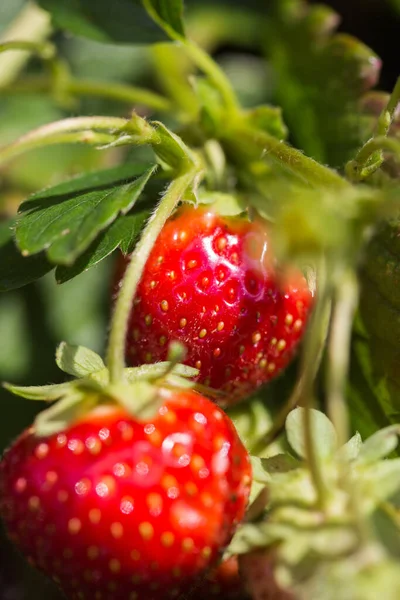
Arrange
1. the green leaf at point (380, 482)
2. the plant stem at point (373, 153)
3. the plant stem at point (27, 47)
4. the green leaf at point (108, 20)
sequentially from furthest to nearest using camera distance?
the green leaf at point (108, 20) → the plant stem at point (27, 47) → the plant stem at point (373, 153) → the green leaf at point (380, 482)

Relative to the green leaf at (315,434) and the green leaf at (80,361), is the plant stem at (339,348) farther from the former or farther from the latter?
the green leaf at (80,361)

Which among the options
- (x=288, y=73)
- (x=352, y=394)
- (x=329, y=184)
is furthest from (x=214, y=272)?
(x=288, y=73)

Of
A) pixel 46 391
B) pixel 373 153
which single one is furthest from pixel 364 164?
pixel 46 391

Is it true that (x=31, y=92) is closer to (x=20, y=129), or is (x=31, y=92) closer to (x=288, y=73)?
(x=20, y=129)

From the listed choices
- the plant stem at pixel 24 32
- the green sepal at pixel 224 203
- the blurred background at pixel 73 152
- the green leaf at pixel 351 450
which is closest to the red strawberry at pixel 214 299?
the green sepal at pixel 224 203

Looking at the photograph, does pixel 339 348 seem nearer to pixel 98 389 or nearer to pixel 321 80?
pixel 98 389
